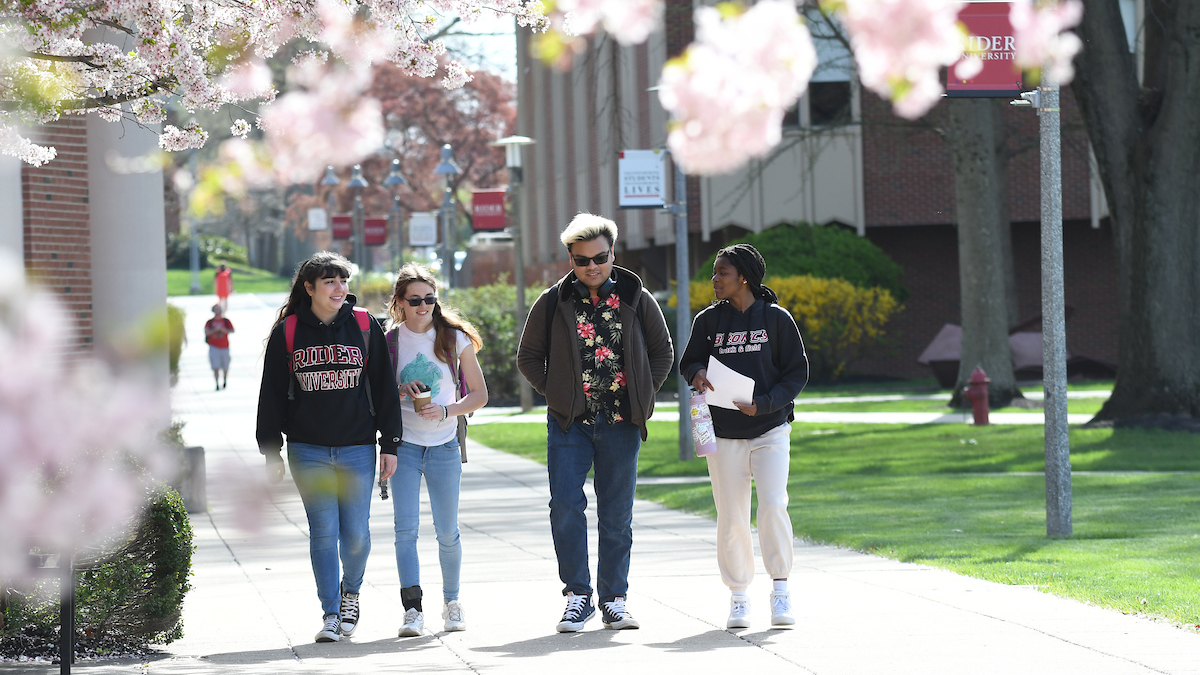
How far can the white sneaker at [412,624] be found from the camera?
23.5ft

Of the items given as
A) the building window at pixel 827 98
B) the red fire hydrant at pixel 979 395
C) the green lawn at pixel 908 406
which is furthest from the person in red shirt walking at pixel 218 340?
the red fire hydrant at pixel 979 395

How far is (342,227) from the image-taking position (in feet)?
178

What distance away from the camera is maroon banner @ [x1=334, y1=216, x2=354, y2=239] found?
54.0 m

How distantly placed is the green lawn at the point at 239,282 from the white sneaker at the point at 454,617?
69542mm

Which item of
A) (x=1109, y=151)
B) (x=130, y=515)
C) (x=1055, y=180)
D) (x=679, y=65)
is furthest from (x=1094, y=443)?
(x=679, y=65)

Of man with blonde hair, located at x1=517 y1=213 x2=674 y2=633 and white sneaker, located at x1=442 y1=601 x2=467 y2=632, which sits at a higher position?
man with blonde hair, located at x1=517 y1=213 x2=674 y2=633

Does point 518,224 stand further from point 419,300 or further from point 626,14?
point 626,14

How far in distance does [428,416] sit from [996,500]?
26.0ft

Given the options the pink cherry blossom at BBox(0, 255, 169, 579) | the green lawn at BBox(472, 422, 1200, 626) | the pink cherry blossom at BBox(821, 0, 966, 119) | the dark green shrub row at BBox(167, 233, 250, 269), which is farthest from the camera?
the dark green shrub row at BBox(167, 233, 250, 269)

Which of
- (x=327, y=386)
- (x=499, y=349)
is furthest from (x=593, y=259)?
(x=499, y=349)

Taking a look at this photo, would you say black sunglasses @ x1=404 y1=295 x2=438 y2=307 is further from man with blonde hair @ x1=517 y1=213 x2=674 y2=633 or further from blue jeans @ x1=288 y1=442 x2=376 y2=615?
blue jeans @ x1=288 y1=442 x2=376 y2=615

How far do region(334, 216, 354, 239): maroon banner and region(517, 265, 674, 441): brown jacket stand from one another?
47.7 m

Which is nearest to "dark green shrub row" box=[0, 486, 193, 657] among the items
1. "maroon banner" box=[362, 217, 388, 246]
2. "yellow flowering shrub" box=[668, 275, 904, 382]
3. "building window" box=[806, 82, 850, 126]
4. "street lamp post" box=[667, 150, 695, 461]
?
"street lamp post" box=[667, 150, 695, 461]

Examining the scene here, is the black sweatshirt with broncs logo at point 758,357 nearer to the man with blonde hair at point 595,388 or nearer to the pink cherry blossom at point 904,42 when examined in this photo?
the man with blonde hair at point 595,388
